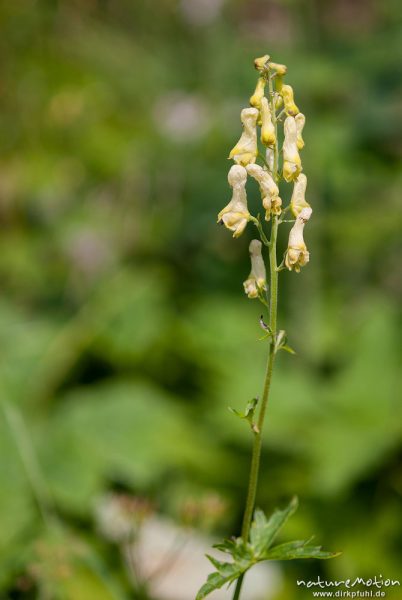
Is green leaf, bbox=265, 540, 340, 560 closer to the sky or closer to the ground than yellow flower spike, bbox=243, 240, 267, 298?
closer to the ground

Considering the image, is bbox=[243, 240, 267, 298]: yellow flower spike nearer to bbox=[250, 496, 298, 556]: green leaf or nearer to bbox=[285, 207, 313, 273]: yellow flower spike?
bbox=[285, 207, 313, 273]: yellow flower spike

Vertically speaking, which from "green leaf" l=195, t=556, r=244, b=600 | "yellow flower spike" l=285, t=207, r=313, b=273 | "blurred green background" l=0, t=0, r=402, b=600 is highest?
"blurred green background" l=0, t=0, r=402, b=600

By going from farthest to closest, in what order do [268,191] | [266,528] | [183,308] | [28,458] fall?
1. [183,308]
2. [28,458]
3. [266,528]
4. [268,191]

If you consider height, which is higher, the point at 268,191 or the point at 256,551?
the point at 268,191

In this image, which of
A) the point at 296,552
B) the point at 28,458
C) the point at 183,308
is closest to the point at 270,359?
the point at 296,552

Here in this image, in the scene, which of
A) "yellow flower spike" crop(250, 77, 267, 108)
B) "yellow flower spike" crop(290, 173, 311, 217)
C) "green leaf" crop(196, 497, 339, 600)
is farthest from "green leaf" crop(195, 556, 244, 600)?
"yellow flower spike" crop(250, 77, 267, 108)

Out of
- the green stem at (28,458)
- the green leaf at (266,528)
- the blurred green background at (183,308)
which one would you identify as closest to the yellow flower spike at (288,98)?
the green leaf at (266,528)

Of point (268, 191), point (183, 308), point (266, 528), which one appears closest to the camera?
point (268, 191)

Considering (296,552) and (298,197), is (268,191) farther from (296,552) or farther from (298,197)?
(296,552)

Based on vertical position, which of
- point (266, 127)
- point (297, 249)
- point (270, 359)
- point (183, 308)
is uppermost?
point (183, 308)
